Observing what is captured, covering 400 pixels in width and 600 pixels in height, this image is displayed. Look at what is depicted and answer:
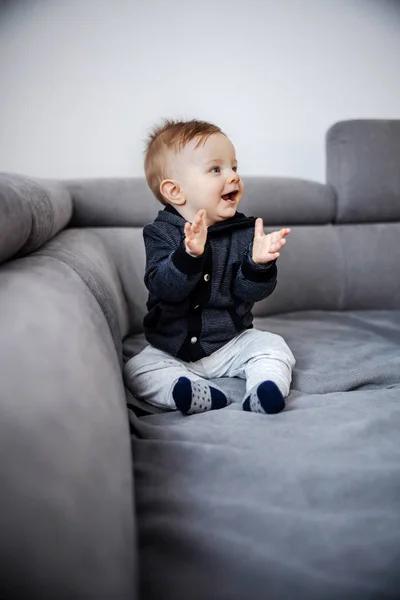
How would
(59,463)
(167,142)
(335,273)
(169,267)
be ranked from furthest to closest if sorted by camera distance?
(335,273)
(167,142)
(169,267)
(59,463)

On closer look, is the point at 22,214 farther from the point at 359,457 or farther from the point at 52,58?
the point at 52,58

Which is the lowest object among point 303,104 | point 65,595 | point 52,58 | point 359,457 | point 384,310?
point 384,310

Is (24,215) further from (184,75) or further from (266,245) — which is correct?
(184,75)

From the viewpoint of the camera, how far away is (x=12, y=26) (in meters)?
1.80

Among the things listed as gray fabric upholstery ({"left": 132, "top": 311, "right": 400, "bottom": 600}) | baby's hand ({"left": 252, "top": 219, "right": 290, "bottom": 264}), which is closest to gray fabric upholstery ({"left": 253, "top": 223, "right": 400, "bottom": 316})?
baby's hand ({"left": 252, "top": 219, "right": 290, "bottom": 264})

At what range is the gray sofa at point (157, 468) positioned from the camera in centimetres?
41

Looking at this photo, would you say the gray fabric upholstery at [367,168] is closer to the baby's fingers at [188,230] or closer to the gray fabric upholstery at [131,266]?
the gray fabric upholstery at [131,266]

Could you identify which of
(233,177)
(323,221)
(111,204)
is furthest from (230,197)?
(323,221)

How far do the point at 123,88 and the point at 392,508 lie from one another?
172 cm

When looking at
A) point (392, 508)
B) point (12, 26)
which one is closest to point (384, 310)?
point (392, 508)

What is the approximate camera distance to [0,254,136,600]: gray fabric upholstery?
1.27ft

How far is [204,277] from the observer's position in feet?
3.53

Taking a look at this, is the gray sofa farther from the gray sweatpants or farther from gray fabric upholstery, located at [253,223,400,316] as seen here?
gray fabric upholstery, located at [253,223,400,316]

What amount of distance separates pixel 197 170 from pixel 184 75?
39.6 inches
